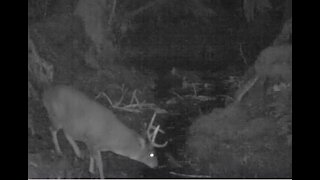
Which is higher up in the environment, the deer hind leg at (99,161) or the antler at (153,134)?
the antler at (153,134)

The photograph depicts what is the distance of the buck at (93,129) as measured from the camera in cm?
276

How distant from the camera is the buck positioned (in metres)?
2.76

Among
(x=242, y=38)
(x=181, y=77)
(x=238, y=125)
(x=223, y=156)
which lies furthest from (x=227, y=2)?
(x=223, y=156)

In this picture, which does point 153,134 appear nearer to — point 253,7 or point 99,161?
point 99,161

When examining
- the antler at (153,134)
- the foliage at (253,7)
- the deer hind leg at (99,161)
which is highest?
the foliage at (253,7)

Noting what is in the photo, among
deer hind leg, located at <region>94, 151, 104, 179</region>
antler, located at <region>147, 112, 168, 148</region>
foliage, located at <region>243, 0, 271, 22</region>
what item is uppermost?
foliage, located at <region>243, 0, 271, 22</region>

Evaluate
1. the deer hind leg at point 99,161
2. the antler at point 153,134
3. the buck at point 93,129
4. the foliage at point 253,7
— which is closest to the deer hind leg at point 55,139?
the buck at point 93,129

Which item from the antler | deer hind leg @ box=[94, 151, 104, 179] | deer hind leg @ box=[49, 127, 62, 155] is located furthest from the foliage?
deer hind leg @ box=[49, 127, 62, 155]

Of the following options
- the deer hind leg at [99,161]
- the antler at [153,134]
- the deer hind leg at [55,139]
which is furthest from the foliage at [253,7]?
the deer hind leg at [55,139]

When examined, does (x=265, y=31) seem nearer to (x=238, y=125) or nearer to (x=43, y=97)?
(x=238, y=125)

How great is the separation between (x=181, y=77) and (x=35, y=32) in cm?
94

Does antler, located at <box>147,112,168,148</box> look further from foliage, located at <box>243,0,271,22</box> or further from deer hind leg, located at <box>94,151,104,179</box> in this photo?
foliage, located at <box>243,0,271,22</box>

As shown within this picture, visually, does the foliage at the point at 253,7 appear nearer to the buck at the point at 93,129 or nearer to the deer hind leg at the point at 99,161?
the buck at the point at 93,129

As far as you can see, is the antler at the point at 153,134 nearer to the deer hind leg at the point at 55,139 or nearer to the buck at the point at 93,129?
the buck at the point at 93,129
